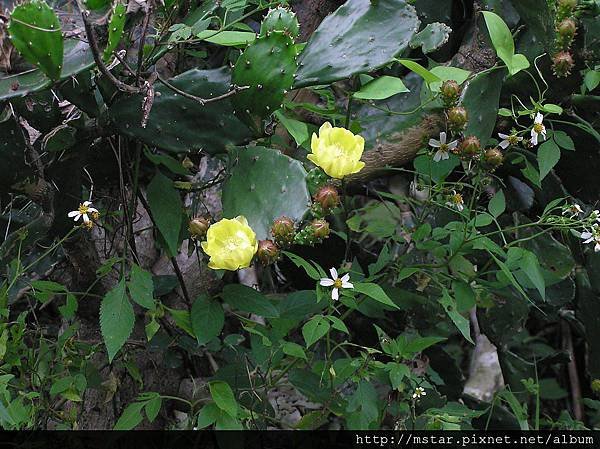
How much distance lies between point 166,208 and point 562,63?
69cm

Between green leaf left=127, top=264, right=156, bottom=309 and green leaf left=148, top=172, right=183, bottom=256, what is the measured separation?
6 cm

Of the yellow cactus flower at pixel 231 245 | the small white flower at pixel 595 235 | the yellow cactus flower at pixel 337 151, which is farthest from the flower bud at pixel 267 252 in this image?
the small white flower at pixel 595 235

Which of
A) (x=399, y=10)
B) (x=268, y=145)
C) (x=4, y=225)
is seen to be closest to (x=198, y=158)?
(x=268, y=145)

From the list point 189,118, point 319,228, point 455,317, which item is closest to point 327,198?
point 319,228

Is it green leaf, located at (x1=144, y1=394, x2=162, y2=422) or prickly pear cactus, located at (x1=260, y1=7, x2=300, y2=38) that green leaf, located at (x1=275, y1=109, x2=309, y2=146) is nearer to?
prickly pear cactus, located at (x1=260, y1=7, x2=300, y2=38)

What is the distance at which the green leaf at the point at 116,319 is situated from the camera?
1.06 m

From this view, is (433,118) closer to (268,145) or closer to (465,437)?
(268,145)

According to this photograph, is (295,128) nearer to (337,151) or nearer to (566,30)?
(337,151)

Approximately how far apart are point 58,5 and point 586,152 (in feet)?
3.28

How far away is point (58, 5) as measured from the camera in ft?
3.62

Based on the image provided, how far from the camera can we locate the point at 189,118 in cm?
111

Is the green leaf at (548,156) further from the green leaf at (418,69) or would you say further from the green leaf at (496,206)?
the green leaf at (418,69)

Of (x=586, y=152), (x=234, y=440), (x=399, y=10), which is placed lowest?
(x=234, y=440)

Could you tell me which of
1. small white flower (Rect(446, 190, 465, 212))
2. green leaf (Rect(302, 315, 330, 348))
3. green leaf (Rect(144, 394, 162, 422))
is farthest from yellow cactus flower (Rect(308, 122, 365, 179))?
green leaf (Rect(144, 394, 162, 422))
